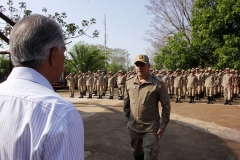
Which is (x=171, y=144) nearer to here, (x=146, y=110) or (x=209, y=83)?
(x=146, y=110)

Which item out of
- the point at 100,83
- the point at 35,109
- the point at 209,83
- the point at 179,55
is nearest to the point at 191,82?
the point at 209,83

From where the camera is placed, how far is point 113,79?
14.9 meters

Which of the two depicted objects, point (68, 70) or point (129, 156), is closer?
point (129, 156)

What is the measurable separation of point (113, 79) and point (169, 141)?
10048mm

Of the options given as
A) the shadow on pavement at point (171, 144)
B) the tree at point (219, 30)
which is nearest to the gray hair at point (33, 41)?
the shadow on pavement at point (171, 144)

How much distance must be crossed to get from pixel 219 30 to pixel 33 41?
15196mm

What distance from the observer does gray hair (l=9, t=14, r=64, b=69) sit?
0.94m

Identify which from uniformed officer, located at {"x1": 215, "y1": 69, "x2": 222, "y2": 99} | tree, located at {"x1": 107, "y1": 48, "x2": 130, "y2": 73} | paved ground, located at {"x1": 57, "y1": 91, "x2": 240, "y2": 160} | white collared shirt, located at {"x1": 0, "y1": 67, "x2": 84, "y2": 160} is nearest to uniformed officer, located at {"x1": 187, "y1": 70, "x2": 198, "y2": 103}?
uniformed officer, located at {"x1": 215, "y1": 69, "x2": 222, "y2": 99}

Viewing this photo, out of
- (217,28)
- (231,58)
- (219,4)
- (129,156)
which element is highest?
(219,4)

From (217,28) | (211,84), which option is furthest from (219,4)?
(211,84)

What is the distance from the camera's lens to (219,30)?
14.2 metres

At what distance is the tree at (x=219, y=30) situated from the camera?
43.6ft

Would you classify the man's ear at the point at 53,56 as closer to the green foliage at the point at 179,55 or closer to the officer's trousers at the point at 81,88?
the officer's trousers at the point at 81,88

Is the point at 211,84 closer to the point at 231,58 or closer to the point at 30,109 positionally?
the point at 231,58
